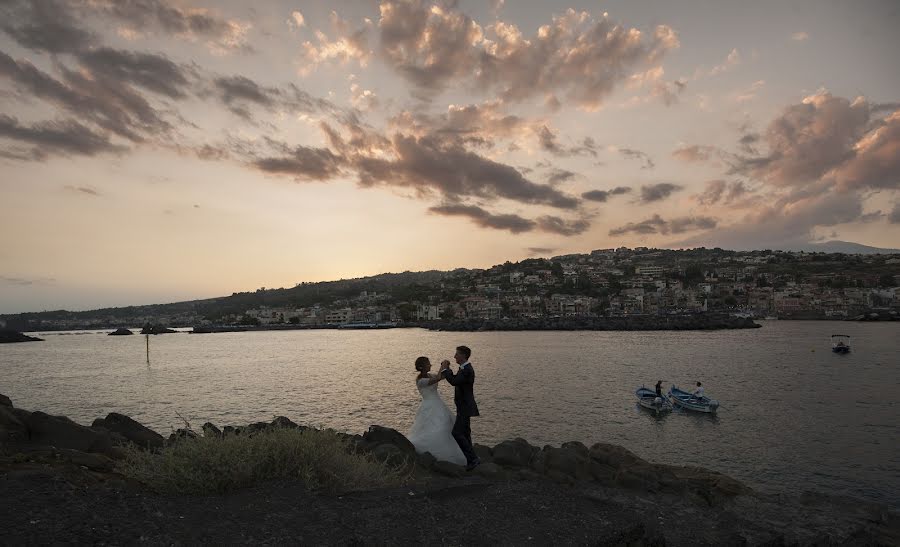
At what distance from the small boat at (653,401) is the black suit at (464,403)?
815 inches

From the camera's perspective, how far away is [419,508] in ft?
26.2

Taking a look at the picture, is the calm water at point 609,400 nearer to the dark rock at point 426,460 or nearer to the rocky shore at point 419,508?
the rocky shore at point 419,508

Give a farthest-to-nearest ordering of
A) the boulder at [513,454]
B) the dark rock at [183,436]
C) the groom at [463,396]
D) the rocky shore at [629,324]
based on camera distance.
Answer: the rocky shore at [629,324]
the boulder at [513,454]
the groom at [463,396]
the dark rock at [183,436]

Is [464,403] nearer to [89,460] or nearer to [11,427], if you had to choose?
[89,460]

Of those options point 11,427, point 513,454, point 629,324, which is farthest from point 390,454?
point 629,324

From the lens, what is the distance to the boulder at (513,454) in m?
13.6

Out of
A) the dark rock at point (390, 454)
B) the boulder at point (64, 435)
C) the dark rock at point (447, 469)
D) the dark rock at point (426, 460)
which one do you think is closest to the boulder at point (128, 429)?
the boulder at point (64, 435)

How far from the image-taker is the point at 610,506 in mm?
9312

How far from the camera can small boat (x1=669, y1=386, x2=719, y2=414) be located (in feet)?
90.8

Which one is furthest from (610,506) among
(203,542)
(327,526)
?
(203,542)

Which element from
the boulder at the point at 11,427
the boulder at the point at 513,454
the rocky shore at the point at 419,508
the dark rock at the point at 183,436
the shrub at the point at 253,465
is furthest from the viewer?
the boulder at the point at 513,454

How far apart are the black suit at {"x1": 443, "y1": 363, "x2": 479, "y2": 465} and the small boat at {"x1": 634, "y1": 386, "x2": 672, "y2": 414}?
815 inches

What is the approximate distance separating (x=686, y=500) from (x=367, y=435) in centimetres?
773

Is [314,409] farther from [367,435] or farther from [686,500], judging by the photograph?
[686,500]
